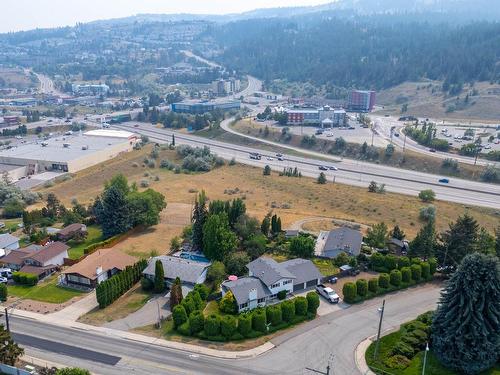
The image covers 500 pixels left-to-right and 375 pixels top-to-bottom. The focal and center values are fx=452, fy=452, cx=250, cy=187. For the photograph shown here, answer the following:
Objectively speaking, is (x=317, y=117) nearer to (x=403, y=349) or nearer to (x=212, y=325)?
(x=212, y=325)

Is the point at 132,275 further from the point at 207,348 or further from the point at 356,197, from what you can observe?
the point at 356,197

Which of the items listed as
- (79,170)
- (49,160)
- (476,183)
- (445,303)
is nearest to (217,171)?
(79,170)

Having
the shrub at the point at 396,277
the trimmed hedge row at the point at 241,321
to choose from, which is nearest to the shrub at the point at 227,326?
the trimmed hedge row at the point at 241,321

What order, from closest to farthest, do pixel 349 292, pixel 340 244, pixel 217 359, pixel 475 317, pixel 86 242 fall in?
1. pixel 475 317
2. pixel 217 359
3. pixel 349 292
4. pixel 340 244
5. pixel 86 242

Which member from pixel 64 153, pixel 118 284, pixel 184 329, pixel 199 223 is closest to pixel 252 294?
pixel 184 329

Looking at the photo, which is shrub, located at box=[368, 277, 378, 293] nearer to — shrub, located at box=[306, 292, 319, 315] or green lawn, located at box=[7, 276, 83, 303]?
shrub, located at box=[306, 292, 319, 315]

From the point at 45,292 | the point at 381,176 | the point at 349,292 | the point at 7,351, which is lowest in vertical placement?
the point at 381,176
